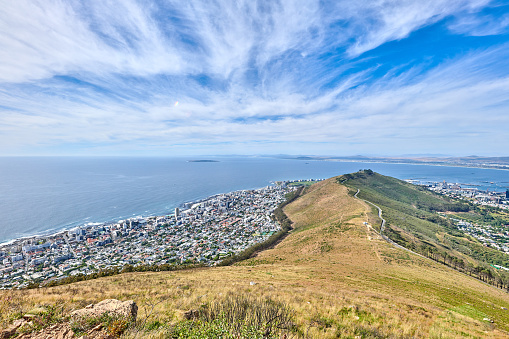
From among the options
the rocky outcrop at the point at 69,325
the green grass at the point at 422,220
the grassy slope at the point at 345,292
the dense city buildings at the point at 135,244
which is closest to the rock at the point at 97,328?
the rocky outcrop at the point at 69,325

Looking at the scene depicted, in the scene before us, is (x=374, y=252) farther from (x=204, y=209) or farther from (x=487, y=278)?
(x=204, y=209)

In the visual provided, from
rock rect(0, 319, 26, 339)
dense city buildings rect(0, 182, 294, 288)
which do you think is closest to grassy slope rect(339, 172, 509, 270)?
dense city buildings rect(0, 182, 294, 288)

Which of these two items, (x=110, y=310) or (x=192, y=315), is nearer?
(x=110, y=310)

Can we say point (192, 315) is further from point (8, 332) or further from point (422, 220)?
point (422, 220)

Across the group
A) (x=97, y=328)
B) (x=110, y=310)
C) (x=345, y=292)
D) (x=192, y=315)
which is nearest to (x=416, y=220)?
(x=345, y=292)

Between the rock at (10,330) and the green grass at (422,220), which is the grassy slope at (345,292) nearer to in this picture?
the rock at (10,330)

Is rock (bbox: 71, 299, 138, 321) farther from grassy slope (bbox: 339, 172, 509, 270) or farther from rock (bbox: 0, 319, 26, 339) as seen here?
grassy slope (bbox: 339, 172, 509, 270)

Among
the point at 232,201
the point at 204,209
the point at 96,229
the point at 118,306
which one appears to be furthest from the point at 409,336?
the point at 232,201

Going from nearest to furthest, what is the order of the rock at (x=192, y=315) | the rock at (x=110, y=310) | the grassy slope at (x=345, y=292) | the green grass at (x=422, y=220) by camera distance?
the rock at (x=110, y=310)
the rock at (x=192, y=315)
the grassy slope at (x=345, y=292)
the green grass at (x=422, y=220)
